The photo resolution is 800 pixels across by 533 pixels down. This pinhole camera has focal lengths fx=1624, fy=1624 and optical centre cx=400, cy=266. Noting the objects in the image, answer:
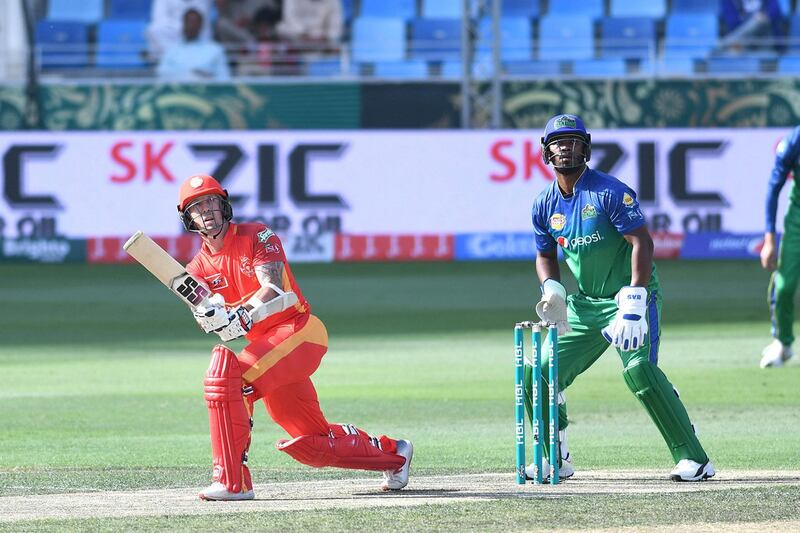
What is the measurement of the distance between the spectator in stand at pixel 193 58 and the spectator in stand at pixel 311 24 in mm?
1266

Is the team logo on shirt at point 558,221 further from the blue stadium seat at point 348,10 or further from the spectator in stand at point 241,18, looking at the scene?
the blue stadium seat at point 348,10

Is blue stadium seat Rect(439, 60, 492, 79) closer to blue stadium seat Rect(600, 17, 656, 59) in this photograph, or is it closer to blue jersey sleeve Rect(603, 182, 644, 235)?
blue stadium seat Rect(600, 17, 656, 59)

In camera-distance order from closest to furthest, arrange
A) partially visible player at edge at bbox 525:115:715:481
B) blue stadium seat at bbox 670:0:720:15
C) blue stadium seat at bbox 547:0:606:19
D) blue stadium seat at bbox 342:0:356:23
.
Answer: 1. partially visible player at edge at bbox 525:115:715:481
2. blue stadium seat at bbox 670:0:720:15
3. blue stadium seat at bbox 342:0:356:23
4. blue stadium seat at bbox 547:0:606:19

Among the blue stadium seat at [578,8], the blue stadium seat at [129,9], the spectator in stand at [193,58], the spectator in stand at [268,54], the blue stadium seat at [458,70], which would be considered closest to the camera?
the blue stadium seat at [458,70]

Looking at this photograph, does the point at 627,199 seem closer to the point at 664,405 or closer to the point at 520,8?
the point at 664,405

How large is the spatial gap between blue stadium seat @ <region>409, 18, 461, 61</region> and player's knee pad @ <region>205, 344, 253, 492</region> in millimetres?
20425

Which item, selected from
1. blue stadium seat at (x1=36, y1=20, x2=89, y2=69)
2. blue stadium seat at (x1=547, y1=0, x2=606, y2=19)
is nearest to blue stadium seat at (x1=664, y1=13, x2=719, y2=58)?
blue stadium seat at (x1=547, y1=0, x2=606, y2=19)

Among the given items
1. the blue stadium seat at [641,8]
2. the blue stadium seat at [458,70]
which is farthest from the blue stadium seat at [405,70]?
the blue stadium seat at [641,8]

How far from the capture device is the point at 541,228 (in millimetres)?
8516

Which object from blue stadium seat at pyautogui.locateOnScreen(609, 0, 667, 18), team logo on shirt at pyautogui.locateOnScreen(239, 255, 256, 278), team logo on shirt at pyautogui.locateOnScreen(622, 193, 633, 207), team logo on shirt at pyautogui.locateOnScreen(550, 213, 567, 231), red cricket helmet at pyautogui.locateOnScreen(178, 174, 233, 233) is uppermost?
blue stadium seat at pyautogui.locateOnScreen(609, 0, 667, 18)

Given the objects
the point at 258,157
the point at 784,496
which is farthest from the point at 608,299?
the point at 258,157

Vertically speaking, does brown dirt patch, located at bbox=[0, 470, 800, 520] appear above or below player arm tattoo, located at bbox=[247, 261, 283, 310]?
below

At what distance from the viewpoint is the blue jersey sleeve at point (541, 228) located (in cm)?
846

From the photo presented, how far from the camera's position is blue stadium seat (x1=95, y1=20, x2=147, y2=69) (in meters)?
26.7
